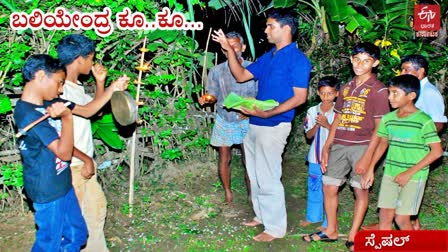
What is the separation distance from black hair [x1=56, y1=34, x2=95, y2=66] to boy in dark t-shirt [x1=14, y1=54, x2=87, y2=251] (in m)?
0.27

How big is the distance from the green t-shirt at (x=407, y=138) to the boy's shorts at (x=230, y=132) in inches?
66.1

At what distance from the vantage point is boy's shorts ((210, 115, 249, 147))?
5.67 metres

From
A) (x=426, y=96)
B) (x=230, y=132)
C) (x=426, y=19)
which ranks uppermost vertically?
(x=426, y=19)

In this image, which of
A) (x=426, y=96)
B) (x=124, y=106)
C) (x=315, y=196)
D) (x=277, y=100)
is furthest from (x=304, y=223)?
(x=124, y=106)

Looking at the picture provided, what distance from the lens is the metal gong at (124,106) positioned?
4.14m

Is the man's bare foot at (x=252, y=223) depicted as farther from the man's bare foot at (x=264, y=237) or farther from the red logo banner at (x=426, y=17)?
the red logo banner at (x=426, y=17)

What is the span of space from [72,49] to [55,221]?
1.29 meters

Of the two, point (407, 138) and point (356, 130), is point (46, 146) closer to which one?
point (356, 130)

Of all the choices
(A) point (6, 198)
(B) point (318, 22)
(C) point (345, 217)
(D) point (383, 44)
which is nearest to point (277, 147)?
(C) point (345, 217)

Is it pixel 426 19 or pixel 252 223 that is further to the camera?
pixel 426 19

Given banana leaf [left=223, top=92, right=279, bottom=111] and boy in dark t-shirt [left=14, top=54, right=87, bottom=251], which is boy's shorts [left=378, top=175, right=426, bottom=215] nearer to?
banana leaf [left=223, top=92, right=279, bottom=111]

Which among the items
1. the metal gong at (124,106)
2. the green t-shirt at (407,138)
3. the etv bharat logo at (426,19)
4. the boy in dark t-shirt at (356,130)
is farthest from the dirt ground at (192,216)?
the etv bharat logo at (426,19)

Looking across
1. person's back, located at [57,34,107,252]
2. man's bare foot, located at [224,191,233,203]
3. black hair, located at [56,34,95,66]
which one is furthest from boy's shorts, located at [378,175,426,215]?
black hair, located at [56,34,95,66]

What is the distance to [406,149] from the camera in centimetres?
429
